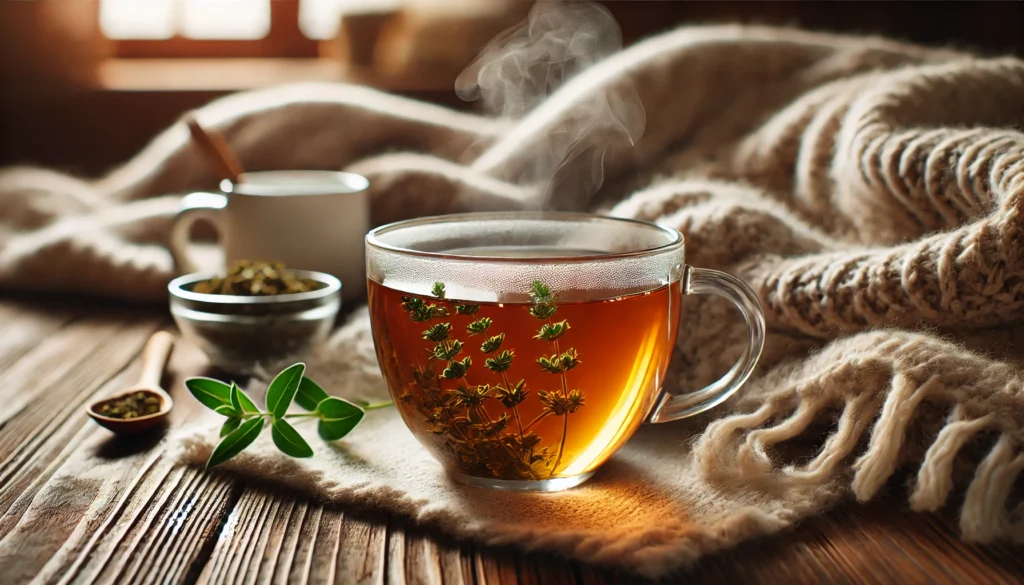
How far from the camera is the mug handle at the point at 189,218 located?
1025 millimetres

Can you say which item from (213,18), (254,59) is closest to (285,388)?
(254,59)

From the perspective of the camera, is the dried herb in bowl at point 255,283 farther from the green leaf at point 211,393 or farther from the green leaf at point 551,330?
the green leaf at point 551,330

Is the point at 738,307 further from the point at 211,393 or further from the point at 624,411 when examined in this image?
the point at 211,393

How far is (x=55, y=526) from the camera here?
0.60 m

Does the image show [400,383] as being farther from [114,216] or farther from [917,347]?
[114,216]

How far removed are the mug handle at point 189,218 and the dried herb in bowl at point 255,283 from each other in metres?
0.13

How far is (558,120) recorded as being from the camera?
3.64 feet

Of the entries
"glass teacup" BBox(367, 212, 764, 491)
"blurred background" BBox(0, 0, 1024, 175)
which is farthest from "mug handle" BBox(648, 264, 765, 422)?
"blurred background" BBox(0, 0, 1024, 175)

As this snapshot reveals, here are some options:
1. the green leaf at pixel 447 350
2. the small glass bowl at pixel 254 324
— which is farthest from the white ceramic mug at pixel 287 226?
the green leaf at pixel 447 350

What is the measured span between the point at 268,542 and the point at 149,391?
28 centimetres

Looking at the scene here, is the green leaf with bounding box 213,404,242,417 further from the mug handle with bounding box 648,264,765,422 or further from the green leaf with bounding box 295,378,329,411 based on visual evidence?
the mug handle with bounding box 648,264,765,422

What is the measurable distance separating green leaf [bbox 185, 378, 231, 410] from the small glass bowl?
16 centimetres

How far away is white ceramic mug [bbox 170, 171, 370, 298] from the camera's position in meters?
1.01

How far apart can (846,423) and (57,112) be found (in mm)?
1428
